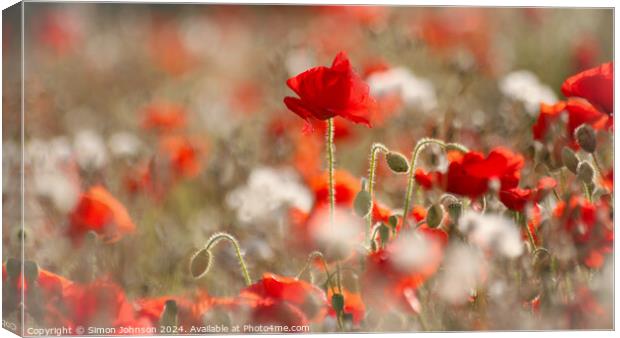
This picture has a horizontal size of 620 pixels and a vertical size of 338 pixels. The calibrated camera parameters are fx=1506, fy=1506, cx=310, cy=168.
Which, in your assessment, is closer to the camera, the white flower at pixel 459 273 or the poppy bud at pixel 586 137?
the white flower at pixel 459 273

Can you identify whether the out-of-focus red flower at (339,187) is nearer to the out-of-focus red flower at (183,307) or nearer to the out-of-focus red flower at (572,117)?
the out-of-focus red flower at (183,307)

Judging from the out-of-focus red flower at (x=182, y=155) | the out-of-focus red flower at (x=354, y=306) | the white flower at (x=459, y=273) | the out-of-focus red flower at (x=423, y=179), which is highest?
the out-of-focus red flower at (x=182, y=155)

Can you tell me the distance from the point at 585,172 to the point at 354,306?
66 centimetres

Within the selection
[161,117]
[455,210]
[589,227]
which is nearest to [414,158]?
[455,210]

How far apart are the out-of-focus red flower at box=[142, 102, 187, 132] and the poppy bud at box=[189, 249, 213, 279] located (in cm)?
30

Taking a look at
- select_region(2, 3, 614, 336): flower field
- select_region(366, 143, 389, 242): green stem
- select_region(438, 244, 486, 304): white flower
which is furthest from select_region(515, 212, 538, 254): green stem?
select_region(366, 143, 389, 242): green stem

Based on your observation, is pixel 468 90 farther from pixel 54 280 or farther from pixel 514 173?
pixel 54 280

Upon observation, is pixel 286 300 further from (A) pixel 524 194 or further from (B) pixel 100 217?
(A) pixel 524 194

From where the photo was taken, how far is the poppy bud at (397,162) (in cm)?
355

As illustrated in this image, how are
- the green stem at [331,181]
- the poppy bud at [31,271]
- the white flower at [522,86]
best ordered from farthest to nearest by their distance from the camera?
the white flower at [522,86], the green stem at [331,181], the poppy bud at [31,271]

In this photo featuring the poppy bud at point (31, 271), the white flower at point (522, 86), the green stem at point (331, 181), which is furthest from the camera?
the white flower at point (522, 86)

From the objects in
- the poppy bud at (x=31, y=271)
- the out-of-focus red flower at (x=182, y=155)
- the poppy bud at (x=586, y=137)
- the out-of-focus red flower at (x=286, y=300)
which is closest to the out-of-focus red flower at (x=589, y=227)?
the poppy bud at (x=586, y=137)

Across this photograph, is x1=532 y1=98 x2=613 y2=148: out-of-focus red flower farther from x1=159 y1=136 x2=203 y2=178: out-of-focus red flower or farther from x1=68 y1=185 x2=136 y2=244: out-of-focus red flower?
x1=68 y1=185 x2=136 y2=244: out-of-focus red flower

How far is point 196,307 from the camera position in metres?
Answer: 3.50
